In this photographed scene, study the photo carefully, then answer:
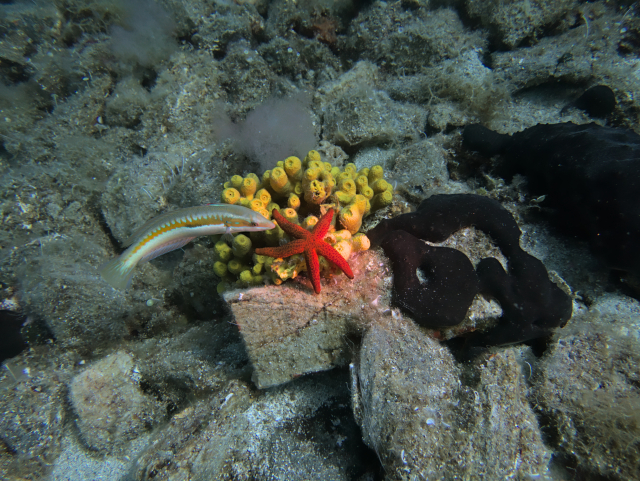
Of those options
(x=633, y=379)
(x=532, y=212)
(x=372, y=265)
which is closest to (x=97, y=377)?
(x=372, y=265)

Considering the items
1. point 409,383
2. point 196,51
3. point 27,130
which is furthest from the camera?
point 196,51

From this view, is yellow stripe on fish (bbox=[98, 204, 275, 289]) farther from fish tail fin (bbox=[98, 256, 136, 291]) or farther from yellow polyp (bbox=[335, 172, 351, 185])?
yellow polyp (bbox=[335, 172, 351, 185])

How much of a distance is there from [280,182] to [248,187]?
1.23ft

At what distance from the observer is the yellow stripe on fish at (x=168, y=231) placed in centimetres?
261

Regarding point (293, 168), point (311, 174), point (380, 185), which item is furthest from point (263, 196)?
point (380, 185)

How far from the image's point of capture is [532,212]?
132 inches

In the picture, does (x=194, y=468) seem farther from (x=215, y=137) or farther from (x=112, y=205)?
(x=215, y=137)

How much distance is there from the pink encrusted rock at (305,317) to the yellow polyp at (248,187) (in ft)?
3.80

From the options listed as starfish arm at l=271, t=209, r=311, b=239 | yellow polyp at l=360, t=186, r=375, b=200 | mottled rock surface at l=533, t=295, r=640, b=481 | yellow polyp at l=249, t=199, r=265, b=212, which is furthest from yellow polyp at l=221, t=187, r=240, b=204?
mottled rock surface at l=533, t=295, r=640, b=481

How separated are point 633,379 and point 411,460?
81.8 inches

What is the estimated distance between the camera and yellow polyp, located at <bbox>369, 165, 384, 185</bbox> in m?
3.16

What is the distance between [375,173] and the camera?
10.5 feet

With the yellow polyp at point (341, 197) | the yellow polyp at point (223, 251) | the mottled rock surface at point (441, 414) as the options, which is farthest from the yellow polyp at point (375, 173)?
the yellow polyp at point (223, 251)

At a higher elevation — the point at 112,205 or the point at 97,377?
the point at 112,205
